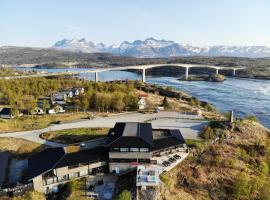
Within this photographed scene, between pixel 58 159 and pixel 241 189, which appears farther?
pixel 241 189

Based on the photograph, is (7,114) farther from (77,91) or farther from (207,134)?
(207,134)

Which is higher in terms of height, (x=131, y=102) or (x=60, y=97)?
(x=60, y=97)

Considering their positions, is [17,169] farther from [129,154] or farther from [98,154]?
[129,154]

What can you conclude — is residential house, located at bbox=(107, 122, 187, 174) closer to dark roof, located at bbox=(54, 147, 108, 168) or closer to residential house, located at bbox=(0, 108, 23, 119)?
dark roof, located at bbox=(54, 147, 108, 168)

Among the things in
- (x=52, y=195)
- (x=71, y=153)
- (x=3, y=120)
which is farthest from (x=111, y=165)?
(x=3, y=120)

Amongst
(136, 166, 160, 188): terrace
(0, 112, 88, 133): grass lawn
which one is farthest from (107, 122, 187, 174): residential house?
(0, 112, 88, 133): grass lawn

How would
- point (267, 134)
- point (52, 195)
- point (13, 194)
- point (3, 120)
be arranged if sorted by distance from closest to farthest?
point (13, 194) < point (52, 195) < point (267, 134) < point (3, 120)

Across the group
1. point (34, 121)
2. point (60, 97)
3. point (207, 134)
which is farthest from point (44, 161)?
point (60, 97)
